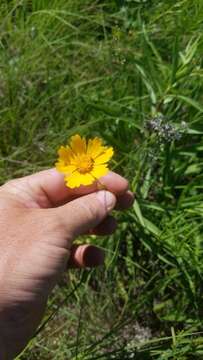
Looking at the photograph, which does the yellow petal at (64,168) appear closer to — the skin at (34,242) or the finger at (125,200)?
the skin at (34,242)

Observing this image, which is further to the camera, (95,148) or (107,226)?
(107,226)

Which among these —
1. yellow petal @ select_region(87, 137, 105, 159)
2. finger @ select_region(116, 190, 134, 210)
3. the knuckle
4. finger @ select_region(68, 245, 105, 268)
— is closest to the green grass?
finger @ select_region(68, 245, 105, 268)

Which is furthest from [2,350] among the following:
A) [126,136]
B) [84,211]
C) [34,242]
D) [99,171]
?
[126,136]

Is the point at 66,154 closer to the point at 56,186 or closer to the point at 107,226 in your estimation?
the point at 56,186

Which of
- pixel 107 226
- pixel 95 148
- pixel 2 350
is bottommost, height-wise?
pixel 2 350

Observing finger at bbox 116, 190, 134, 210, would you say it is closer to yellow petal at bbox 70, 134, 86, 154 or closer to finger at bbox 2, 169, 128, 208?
finger at bbox 2, 169, 128, 208

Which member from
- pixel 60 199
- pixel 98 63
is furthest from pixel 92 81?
pixel 60 199
